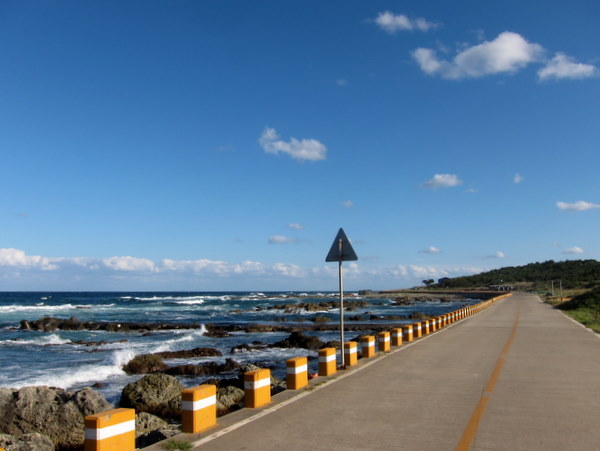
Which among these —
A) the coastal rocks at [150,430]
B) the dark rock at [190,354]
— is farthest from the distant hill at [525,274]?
the coastal rocks at [150,430]

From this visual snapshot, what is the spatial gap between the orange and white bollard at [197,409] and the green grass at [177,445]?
49cm

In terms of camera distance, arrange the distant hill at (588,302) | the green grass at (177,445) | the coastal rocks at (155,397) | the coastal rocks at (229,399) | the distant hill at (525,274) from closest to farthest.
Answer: the green grass at (177,445) < the coastal rocks at (229,399) < the coastal rocks at (155,397) < the distant hill at (588,302) < the distant hill at (525,274)

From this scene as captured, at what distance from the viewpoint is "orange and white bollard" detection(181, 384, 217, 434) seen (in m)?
7.28

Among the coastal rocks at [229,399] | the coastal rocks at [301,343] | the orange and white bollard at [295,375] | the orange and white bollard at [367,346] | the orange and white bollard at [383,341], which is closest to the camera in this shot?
→ the orange and white bollard at [295,375]

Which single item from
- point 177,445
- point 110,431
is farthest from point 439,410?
point 110,431

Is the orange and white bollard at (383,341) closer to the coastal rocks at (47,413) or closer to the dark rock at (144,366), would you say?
the coastal rocks at (47,413)

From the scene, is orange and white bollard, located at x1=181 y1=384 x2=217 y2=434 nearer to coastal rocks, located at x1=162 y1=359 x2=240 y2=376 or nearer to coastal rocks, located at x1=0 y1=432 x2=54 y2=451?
coastal rocks, located at x1=0 y1=432 x2=54 y2=451

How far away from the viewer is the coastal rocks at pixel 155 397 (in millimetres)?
12781

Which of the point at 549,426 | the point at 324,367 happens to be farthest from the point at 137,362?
the point at 549,426

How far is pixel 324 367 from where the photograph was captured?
11.9 metres

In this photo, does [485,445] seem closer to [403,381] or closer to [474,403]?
[474,403]

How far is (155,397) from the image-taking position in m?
13.2

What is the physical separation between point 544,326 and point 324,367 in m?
18.2

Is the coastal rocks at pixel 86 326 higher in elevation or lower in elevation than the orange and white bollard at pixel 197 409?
lower
